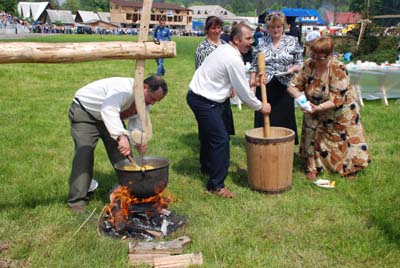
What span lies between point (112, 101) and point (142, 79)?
362 millimetres

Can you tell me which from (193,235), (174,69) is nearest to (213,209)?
(193,235)

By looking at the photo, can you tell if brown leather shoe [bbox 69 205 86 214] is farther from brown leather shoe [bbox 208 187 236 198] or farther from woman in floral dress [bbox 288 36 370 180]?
woman in floral dress [bbox 288 36 370 180]

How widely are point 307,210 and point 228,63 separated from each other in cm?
179

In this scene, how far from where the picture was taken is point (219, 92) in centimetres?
524

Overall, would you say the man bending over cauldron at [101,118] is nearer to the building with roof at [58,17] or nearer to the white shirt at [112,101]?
the white shirt at [112,101]

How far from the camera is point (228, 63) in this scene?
4.99 meters

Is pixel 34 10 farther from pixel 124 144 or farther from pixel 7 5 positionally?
pixel 124 144

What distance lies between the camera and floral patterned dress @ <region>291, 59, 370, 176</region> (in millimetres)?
5887

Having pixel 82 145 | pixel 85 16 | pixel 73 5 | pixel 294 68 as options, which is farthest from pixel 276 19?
pixel 73 5

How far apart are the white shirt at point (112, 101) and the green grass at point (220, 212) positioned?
1.05 metres

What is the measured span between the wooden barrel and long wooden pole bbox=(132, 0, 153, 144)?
159cm

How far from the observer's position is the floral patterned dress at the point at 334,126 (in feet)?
19.3

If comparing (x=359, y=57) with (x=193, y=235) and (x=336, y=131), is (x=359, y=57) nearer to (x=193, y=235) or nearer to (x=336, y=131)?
(x=336, y=131)

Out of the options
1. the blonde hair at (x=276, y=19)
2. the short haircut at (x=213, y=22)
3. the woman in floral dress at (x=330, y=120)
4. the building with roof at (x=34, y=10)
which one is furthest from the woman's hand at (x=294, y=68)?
the building with roof at (x=34, y=10)
